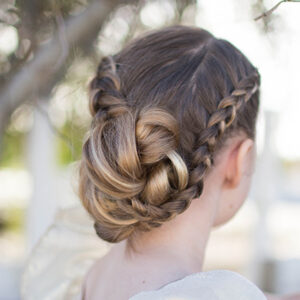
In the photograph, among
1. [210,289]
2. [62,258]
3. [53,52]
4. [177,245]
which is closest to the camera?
[210,289]

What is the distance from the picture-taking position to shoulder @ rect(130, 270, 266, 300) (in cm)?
72

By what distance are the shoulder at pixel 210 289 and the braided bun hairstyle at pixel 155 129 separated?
11 cm

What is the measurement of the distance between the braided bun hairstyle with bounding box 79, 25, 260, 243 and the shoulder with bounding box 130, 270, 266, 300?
0.11 m

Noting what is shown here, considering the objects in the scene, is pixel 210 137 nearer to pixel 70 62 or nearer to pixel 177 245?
pixel 177 245

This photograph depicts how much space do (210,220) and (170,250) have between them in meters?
0.11

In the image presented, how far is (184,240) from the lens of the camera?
87 centimetres

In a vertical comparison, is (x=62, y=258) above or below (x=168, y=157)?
below

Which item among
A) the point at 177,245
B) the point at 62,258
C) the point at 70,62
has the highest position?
the point at 70,62

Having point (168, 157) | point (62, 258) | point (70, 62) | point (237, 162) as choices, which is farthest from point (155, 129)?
point (70, 62)

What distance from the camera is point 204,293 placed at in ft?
2.35

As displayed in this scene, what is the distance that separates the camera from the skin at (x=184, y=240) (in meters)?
0.83

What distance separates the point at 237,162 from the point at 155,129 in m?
0.19

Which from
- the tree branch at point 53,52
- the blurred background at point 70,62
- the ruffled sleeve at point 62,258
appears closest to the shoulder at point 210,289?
the blurred background at point 70,62

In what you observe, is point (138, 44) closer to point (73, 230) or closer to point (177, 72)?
point (177, 72)
